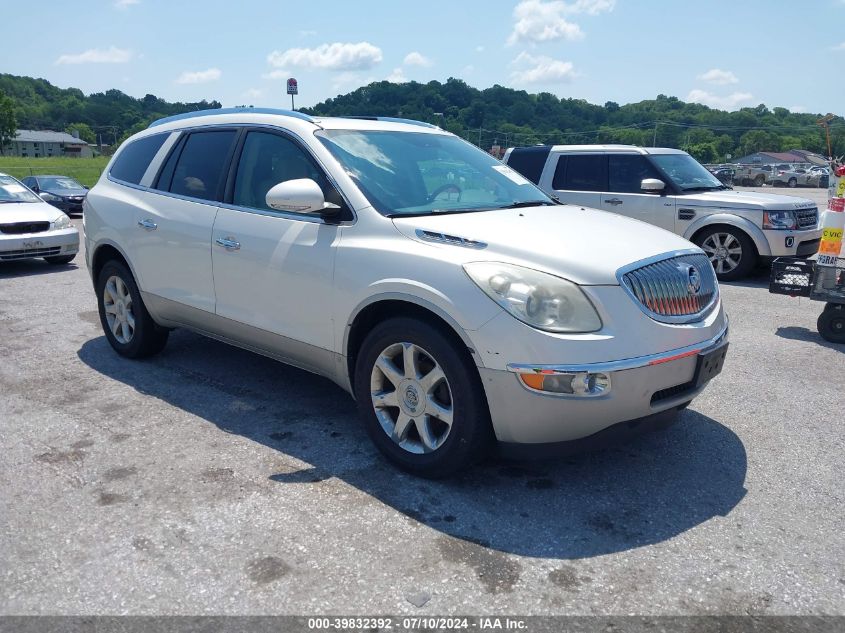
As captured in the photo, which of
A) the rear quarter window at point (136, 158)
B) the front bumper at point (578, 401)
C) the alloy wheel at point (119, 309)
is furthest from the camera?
the alloy wheel at point (119, 309)

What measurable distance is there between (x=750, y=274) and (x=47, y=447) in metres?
8.83

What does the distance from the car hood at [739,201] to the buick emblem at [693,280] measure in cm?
657

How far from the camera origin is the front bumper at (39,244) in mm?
10008

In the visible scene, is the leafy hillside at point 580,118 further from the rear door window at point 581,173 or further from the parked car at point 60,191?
the rear door window at point 581,173

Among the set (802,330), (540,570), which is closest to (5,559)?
A: (540,570)

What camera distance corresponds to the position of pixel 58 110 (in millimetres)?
139375

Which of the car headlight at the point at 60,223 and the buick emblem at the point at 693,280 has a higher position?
the buick emblem at the point at 693,280

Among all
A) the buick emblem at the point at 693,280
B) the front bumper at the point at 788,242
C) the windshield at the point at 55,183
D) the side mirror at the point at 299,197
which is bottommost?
the windshield at the point at 55,183

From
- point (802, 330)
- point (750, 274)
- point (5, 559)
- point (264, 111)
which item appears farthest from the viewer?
point (750, 274)

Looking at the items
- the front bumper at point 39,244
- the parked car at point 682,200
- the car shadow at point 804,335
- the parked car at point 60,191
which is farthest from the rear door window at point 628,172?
the parked car at point 60,191

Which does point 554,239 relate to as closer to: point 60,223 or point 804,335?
point 804,335

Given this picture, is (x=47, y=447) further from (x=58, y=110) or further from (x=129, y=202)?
(x=58, y=110)

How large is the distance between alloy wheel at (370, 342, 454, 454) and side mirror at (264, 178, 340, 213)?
2.81ft

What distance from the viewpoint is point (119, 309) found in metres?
5.63
